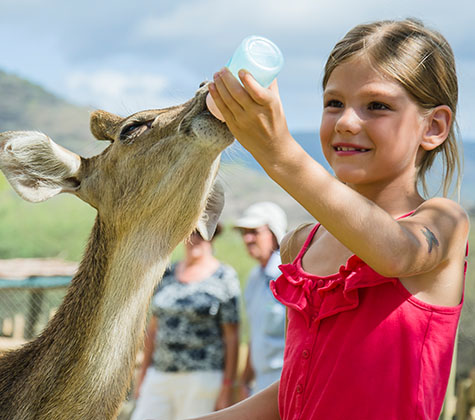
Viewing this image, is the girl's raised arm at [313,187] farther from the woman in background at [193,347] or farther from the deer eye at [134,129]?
the woman in background at [193,347]

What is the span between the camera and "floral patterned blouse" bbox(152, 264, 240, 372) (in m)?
6.47

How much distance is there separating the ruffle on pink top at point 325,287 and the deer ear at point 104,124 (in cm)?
146

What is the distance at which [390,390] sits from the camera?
1910 mm

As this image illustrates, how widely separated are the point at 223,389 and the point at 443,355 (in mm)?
4833

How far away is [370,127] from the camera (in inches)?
81.0

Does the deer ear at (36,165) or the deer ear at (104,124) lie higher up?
the deer ear at (104,124)

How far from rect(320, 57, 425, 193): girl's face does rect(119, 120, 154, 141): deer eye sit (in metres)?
1.21

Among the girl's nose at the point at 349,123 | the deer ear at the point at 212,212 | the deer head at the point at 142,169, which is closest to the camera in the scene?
the girl's nose at the point at 349,123

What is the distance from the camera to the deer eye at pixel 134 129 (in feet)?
10.3

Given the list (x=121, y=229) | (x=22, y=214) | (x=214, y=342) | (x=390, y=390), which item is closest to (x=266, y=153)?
(x=390, y=390)

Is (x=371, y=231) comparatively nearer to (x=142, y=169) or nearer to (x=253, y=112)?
(x=253, y=112)

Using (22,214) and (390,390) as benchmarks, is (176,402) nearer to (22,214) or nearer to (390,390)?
(390,390)

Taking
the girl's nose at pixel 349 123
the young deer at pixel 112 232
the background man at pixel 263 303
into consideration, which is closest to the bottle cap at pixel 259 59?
the girl's nose at pixel 349 123

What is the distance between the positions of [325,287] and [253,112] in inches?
27.0
